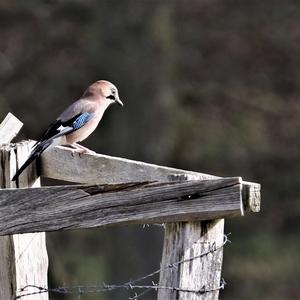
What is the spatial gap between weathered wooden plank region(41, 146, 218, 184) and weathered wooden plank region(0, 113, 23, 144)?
7.7 inches

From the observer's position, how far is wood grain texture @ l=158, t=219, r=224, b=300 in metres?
3.86

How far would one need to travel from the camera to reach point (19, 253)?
4805 mm

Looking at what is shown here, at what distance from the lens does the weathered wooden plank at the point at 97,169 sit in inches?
175

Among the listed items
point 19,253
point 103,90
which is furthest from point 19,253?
point 103,90

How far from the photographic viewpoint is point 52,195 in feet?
12.7

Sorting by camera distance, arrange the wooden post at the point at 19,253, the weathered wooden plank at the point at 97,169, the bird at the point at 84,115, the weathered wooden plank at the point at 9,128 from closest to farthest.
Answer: the weathered wooden plank at the point at 97,169, the wooden post at the point at 19,253, the weathered wooden plank at the point at 9,128, the bird at the point at 84,115

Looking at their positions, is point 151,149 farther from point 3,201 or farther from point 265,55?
point 3,201

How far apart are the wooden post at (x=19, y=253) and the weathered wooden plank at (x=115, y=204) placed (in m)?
0.86

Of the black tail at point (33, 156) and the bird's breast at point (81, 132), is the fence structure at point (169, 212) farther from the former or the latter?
the bird's breast at point (81, 132)

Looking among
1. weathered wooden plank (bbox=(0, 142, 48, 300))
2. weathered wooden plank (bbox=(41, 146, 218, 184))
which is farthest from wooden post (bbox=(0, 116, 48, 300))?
weathered wooden plank (bbox=(41, 146, 218, 184))

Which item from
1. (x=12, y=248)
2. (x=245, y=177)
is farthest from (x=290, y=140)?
(x=12, y=248)

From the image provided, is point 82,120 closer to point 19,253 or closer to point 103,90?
point 103,90

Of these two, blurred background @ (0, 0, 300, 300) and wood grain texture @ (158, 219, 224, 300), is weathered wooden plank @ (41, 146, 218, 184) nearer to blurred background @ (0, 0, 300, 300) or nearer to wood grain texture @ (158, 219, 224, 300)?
wood grain texture @ (158, 219, 224, 300)

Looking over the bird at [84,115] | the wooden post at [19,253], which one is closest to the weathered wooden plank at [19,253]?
the wooden post at [19,253]
